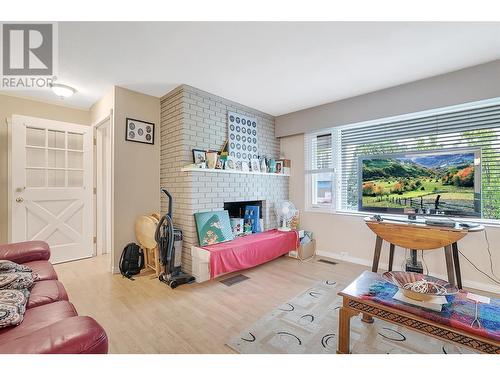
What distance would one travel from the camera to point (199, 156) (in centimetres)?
292

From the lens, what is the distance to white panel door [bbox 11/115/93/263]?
298 cm

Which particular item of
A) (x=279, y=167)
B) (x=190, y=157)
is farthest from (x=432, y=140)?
(x=190, y=157)

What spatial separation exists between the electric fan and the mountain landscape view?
105 cm

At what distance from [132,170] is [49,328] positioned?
230cm

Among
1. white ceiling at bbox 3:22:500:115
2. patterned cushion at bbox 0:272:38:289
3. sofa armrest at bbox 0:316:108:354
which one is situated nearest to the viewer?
sofa armrest at bbox 0:316:108:354

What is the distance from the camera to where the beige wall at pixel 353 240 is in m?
2.47

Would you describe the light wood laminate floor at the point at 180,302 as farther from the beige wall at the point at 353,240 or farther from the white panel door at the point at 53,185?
the white panel door at the point at 53,185

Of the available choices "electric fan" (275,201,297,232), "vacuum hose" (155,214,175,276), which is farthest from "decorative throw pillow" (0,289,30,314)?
"electric fan" (275,201,297,232)

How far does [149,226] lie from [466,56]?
3.67 m

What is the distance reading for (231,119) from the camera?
3.37 metres

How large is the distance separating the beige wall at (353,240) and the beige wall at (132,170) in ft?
7.07

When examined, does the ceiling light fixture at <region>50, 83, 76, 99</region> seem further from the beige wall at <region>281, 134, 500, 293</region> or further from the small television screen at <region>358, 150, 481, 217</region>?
the small television screen at <region>358, 150, 481, 217</region>
